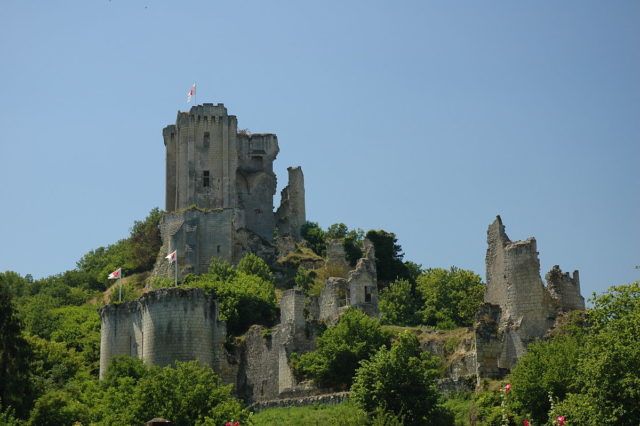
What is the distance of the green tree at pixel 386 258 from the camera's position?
279ft

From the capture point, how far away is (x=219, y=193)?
91688 mm

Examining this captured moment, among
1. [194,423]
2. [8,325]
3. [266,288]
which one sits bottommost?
[194,423]

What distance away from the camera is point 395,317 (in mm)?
76750

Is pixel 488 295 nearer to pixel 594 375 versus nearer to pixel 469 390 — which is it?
pixel 469 390

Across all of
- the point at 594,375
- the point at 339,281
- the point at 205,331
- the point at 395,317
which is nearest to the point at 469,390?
the point at 594,375

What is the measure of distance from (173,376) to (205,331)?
9920 mm

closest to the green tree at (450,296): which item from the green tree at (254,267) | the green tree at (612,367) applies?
the green tree at (254,267)

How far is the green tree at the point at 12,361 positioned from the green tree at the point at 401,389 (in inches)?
552

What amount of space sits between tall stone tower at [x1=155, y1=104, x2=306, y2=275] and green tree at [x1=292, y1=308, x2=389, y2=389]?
22.6 m

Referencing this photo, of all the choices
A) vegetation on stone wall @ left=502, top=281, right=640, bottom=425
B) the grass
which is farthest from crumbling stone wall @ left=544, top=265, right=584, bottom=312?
the grass

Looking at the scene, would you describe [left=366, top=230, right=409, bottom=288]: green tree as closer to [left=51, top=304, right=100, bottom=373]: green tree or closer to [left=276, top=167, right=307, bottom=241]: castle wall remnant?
[left=276, top=167, right=307, bottom=241]: castle wall remnant

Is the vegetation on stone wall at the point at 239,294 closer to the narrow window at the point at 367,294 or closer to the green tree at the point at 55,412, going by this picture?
the narrow window at the point at 367,294

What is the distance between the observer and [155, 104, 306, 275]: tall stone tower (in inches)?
3255

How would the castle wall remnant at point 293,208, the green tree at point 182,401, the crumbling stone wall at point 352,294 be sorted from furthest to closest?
1. the castle wall remnant at point 293,208
2. the crumbling stone wall at point 352,294
3. the green tree at point 182,401
